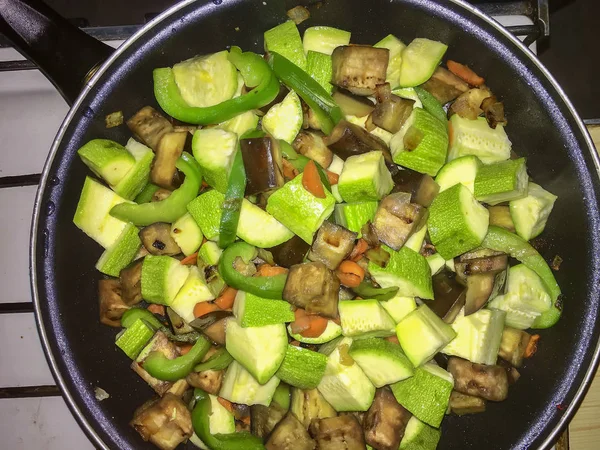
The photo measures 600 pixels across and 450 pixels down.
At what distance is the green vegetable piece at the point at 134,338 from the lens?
2.00 metres

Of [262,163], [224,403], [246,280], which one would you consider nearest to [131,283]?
[246,280]

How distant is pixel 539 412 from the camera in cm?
190

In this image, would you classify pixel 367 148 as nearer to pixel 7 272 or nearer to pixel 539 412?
pixel 539 412

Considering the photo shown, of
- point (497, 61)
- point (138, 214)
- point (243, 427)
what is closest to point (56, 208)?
point (138, 214)

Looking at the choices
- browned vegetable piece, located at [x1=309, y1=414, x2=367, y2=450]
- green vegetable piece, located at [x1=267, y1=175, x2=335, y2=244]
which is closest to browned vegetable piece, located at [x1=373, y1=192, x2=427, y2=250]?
green vegetable piece, located at [x1=267, y1=175, x2=335, y2=244]

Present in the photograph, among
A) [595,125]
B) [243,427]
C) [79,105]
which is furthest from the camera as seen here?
[595,125]

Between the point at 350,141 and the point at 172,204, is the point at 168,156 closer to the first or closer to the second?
the point at 172,204

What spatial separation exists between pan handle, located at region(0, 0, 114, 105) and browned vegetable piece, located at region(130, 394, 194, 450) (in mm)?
1125

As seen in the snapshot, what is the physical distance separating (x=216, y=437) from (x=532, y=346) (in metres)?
1.20

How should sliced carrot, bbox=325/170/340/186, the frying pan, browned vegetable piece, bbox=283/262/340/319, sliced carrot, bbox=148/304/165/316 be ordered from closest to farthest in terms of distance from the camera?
browned vegetable piece, bbox=283/262/340/319 → the frying pan → sliced carrot, bbox=325/170/340/186 → sliced carrot, bbox=148/304/165/316

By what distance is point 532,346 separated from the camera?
2.04 meters

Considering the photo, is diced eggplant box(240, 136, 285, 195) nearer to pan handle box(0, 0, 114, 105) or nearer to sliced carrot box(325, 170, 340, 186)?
sliced carrot box(325, 170, 340, 186)

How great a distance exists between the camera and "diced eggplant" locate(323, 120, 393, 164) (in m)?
1.87

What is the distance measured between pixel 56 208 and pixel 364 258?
1.08 meters
